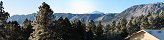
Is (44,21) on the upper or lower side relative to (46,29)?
upper

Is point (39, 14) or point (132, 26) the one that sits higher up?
point (39, 14)

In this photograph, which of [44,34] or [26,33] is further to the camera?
[26,33]

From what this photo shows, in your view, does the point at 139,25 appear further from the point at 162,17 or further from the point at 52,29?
the point at 52,29

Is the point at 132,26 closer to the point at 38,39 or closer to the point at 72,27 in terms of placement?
the point at 72,27

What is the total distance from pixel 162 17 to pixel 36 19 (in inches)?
4214

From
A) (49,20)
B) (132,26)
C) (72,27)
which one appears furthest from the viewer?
(132,26)

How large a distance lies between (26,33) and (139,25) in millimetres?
79605

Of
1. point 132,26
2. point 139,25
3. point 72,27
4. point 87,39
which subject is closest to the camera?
point 72,27

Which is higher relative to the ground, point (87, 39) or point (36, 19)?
point (36, 19)

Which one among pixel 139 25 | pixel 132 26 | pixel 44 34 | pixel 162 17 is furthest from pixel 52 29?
pixel 162 17

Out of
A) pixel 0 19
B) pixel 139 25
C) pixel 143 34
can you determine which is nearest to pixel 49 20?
pixel 0 19

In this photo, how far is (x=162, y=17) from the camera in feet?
497

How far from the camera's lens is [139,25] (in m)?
144

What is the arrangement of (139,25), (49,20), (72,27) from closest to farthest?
(49,20)
(72,27)
(139,25)
